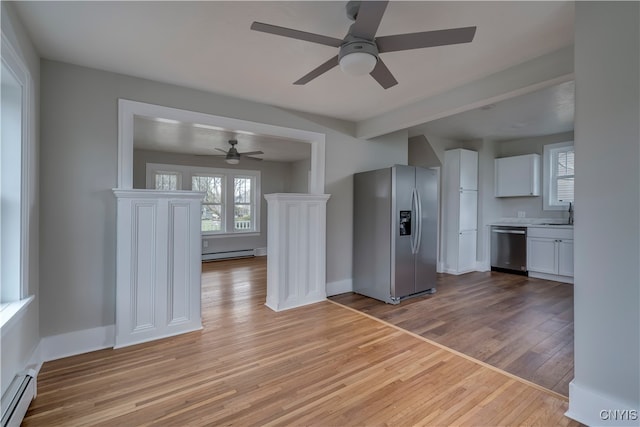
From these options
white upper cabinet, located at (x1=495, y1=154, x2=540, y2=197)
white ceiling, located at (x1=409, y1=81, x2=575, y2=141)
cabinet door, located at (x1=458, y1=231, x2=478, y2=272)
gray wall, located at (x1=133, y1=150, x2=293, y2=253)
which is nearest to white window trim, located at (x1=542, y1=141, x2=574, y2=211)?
white upper cabinet, located at (x1=495, y1=154, x2=540, y2=197)

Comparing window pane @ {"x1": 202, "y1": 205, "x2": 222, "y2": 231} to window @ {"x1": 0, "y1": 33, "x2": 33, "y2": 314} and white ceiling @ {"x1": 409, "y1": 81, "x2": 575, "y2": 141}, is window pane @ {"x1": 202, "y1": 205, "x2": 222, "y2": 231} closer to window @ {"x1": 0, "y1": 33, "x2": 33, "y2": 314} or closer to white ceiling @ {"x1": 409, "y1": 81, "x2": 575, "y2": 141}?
white ceiling @ {"x1": 409, "y1": 81, "x2": 575, "y2": 141}

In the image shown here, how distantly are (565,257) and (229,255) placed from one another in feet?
21.7

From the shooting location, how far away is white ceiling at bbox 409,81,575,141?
12.0 feet

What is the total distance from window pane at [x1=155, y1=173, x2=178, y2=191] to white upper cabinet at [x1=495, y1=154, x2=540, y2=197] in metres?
6.86

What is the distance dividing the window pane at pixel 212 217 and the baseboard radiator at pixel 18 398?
5.48m

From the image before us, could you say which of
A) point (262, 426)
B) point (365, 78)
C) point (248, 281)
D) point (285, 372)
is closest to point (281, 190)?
point (248, 281)

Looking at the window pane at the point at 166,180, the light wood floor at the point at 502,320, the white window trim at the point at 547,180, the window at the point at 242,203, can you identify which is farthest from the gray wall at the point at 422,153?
the window pane at the point at 166,180

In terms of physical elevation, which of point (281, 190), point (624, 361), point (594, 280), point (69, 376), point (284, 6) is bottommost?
point (69, 376)

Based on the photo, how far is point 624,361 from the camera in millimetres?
1623

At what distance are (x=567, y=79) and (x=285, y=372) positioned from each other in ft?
10.4

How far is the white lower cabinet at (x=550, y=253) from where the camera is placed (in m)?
4.88

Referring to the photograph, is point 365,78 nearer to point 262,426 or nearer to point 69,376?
point 262,426

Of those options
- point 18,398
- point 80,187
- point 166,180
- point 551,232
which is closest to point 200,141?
point 166,180

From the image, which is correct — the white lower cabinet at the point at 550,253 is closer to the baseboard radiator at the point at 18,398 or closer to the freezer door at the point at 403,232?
the freezer door at the point at 403,232
